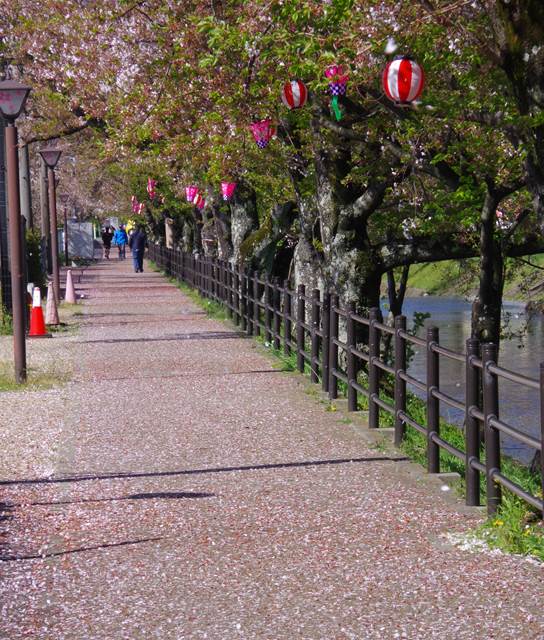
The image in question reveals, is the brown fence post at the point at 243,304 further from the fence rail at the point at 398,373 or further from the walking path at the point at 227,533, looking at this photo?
the walking path at the point at 227,533

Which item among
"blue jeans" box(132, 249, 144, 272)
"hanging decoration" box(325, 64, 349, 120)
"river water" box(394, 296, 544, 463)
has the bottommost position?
"river water" box(394, 296, 544, 463)

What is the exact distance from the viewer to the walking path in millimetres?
5426

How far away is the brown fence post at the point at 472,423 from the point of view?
7734mm

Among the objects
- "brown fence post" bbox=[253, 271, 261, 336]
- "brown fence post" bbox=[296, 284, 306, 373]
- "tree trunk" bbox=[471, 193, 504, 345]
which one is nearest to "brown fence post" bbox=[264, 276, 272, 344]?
"brown fence post" bbox=[253, 271, 261, 336]

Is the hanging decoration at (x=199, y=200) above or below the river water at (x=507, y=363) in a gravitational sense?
above

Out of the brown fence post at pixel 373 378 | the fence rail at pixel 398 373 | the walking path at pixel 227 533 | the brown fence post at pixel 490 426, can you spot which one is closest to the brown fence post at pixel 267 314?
the fence rail at pixel 398 373

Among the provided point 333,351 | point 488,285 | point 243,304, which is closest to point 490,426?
point 333,351

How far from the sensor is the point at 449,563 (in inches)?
249

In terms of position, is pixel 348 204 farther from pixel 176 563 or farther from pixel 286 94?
pixel 176 563

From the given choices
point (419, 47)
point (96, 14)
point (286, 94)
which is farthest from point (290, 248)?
point (419, 47)

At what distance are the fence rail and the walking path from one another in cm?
33

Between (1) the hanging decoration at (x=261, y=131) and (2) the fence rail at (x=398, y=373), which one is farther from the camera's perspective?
(1) the hanging decoration at (x=261, y=131)

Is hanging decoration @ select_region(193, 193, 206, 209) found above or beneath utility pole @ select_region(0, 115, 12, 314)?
above

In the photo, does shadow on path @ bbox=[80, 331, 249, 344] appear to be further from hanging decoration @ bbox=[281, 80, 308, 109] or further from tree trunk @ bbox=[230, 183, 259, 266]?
hanging decoration @ bbox=[281, 80, 308, 109]
